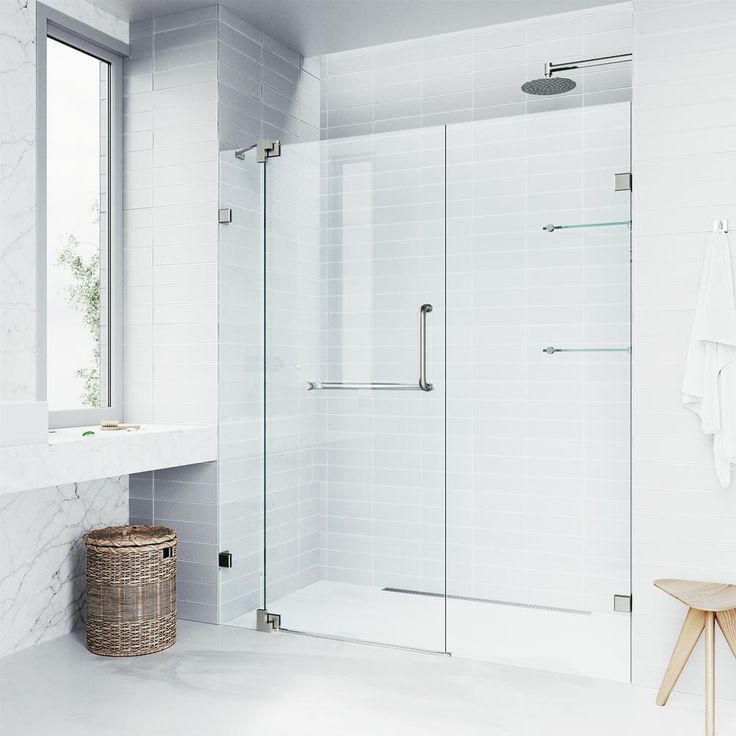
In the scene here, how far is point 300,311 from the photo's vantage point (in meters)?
3.43

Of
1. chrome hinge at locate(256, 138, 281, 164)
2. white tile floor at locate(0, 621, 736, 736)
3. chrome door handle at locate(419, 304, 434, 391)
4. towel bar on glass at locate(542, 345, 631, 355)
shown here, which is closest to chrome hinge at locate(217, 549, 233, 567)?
white tile floor at locate(0, 621, 736, 736)

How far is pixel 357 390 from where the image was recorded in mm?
3295

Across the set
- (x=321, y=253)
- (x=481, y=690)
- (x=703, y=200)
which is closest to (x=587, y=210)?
(x=703, y=200)

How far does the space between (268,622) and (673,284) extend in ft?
6.98

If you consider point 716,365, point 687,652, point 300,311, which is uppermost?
point 300,311

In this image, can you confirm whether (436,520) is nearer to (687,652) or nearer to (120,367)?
(687,652)

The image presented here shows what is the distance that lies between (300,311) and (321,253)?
0.87 feet

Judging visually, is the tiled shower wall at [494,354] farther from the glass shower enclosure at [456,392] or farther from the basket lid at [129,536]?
the basket lid at [129,536]

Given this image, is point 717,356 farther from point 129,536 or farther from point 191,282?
point 129,536

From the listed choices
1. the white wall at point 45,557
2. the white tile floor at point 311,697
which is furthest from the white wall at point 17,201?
the white tile floor at point 311,697

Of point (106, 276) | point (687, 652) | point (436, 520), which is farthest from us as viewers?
point (106, 276)

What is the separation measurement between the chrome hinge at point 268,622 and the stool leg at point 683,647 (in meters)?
1.56

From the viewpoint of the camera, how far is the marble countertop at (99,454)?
2.65 metres

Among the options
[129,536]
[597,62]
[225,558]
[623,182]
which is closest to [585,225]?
[623,182]
